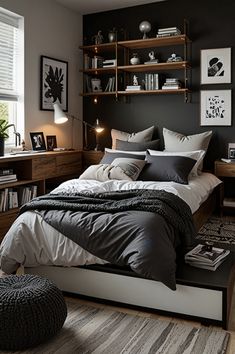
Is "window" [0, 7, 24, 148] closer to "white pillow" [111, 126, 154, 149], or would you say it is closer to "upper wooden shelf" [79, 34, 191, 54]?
"upper wooden shelf" [79, 34, 191, 54]

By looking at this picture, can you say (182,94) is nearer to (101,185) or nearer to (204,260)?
(101,185)

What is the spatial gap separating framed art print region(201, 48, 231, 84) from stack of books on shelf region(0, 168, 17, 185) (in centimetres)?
274

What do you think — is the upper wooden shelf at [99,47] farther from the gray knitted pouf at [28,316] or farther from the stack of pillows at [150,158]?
the gray knitted pouf at [28,316]

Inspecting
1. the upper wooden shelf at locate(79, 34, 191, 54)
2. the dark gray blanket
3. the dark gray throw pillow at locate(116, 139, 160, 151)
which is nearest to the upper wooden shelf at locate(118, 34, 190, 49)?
the upper wooden shelf at locate(79, 34, 191, 54)

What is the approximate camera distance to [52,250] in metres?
2.89

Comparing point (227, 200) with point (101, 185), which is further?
point (227, 200)

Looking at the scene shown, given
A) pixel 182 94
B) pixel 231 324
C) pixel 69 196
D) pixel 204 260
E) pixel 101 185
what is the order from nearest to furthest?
pixel 231 324, pixel 204 260, pixel 69 196, pixel 101 185, pixel 182 94

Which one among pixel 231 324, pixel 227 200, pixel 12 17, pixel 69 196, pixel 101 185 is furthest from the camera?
pixel 227 200

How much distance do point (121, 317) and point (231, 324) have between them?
688 millimetres

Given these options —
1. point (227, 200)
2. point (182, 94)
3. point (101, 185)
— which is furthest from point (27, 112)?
point (227, 200)

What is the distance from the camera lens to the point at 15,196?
4.45m

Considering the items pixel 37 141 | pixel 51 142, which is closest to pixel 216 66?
pixel 51 142

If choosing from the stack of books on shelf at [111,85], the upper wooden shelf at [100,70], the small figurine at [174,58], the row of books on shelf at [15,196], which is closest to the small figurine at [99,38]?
the upper wooden shelf at [100,70]

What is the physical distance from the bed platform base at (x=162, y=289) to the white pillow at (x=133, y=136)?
2.78 m
